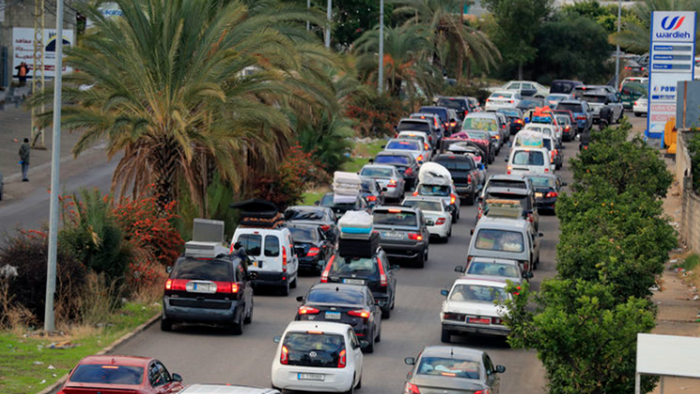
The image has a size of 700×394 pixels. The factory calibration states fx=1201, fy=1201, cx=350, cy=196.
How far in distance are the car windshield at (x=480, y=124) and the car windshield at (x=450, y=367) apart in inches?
1600

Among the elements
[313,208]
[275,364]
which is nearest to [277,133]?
[313,208]

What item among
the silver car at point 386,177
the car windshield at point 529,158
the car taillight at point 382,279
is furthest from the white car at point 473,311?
the car windshield at point 529,158

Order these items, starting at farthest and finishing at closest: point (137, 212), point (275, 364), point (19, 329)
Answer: point (137, 212), point (19, 329), point (275, 364)

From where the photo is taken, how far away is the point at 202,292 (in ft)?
80.0

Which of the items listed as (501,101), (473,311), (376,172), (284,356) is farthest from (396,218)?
(501,101)

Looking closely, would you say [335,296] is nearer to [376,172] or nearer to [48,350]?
[48,350]

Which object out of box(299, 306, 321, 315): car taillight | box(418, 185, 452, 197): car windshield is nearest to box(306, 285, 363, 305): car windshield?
box(299, 306, 321, 315): car taillight

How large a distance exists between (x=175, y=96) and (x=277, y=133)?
333 inches

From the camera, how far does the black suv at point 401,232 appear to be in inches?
1334

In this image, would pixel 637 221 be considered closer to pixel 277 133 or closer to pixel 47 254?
pixel 47 254

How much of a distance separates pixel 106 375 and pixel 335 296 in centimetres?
748

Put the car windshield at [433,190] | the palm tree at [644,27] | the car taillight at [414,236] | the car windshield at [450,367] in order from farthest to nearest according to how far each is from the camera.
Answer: the palm tree at [644,27] → the car windshield at [433,190] → the car taillight at [414,236] → the car windshield at [450,367]

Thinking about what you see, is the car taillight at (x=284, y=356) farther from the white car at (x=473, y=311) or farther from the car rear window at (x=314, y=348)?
the white car at (x=473, y=311)

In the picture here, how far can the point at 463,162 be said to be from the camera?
150ft
